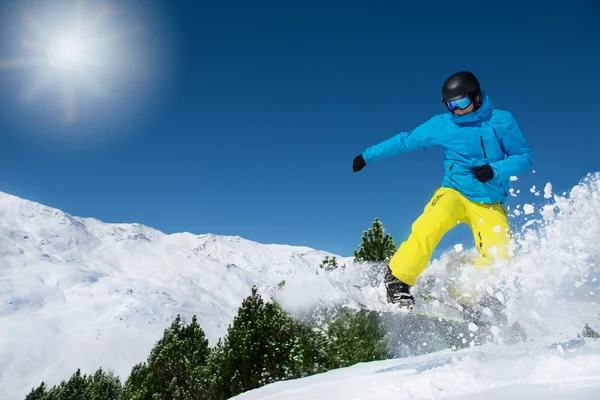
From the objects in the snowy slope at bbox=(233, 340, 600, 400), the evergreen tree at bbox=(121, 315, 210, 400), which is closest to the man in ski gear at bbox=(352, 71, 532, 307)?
the snowy slope at bbox=(233, 340, 600, 400)

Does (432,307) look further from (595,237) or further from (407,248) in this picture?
(595,237)

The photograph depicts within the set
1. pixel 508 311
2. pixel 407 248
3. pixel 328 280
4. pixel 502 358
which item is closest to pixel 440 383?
pixel 502 358

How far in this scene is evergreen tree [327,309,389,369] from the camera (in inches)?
291

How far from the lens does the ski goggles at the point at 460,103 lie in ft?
16.7

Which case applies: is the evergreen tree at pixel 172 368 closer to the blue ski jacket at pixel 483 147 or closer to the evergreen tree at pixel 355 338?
the evergreen tree at pixel 355 338

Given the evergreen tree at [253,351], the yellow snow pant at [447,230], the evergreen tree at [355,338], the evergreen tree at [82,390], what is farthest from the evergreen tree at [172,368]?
the yellow snow pant at [447,230]

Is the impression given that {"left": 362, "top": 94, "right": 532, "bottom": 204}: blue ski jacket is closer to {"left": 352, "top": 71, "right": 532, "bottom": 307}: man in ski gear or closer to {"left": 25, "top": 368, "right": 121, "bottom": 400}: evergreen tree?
{"left": 352, "top": 71, "right": 532, "bottom": 307}: man in ski gear

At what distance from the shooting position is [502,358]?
2.95 meters

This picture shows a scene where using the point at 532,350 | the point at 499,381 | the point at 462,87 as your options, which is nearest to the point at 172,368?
the point at 462,87

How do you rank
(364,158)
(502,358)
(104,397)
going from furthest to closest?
1. (104,397)
2. (364,158)
3. (502,358)

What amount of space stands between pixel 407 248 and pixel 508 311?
4.64 feet

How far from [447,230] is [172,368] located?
32.4 metres

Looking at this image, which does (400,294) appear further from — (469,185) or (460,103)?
(460,103)

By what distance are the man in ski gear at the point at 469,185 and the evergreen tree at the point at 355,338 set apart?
2.02 metres
